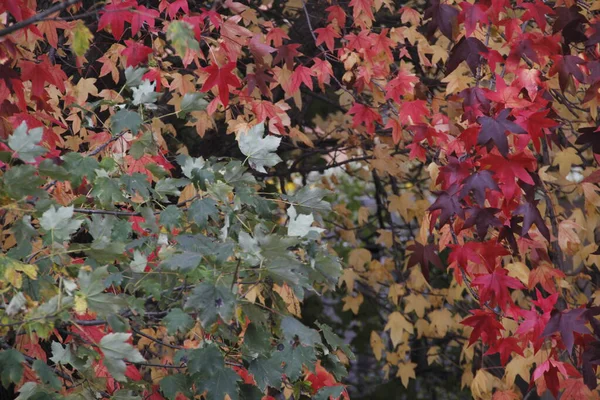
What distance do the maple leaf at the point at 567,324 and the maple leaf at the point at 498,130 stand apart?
0.65 m

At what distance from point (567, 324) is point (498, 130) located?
2.44ft

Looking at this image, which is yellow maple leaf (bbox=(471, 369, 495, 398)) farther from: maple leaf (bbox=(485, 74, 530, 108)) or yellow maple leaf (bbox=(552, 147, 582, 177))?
maple leaf (bbox=(485, 74, 530, 108))

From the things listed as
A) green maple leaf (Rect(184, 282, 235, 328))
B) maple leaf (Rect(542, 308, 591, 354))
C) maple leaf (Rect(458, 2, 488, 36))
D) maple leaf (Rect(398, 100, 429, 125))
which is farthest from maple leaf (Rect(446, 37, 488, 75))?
green maple leaf (Rect(184, 282, 235, 328))

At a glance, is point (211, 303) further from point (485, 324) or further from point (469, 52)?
point (485, 324)

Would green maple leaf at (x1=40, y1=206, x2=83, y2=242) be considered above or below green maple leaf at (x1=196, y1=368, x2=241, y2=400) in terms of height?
above

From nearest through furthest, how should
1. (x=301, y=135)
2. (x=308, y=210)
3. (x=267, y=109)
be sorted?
1. (x=308, y=210)
2. (x=267, y=109)
3. (x=301, y=135)

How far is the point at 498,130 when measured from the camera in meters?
2.86

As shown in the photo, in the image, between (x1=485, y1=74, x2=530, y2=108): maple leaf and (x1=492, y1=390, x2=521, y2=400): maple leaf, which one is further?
(x1=492, y1=390, x2=521, y2=400): maple leaf

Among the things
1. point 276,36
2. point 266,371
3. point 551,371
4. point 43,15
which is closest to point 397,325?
point 551,371

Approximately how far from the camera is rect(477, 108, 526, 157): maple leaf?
2.84 m

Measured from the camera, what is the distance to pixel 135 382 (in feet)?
7.89

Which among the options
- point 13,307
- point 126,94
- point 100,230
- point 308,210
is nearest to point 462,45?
point 308,210

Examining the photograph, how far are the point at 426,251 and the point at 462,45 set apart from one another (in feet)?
3.00

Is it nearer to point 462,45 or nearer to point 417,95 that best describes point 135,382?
point 462,45
